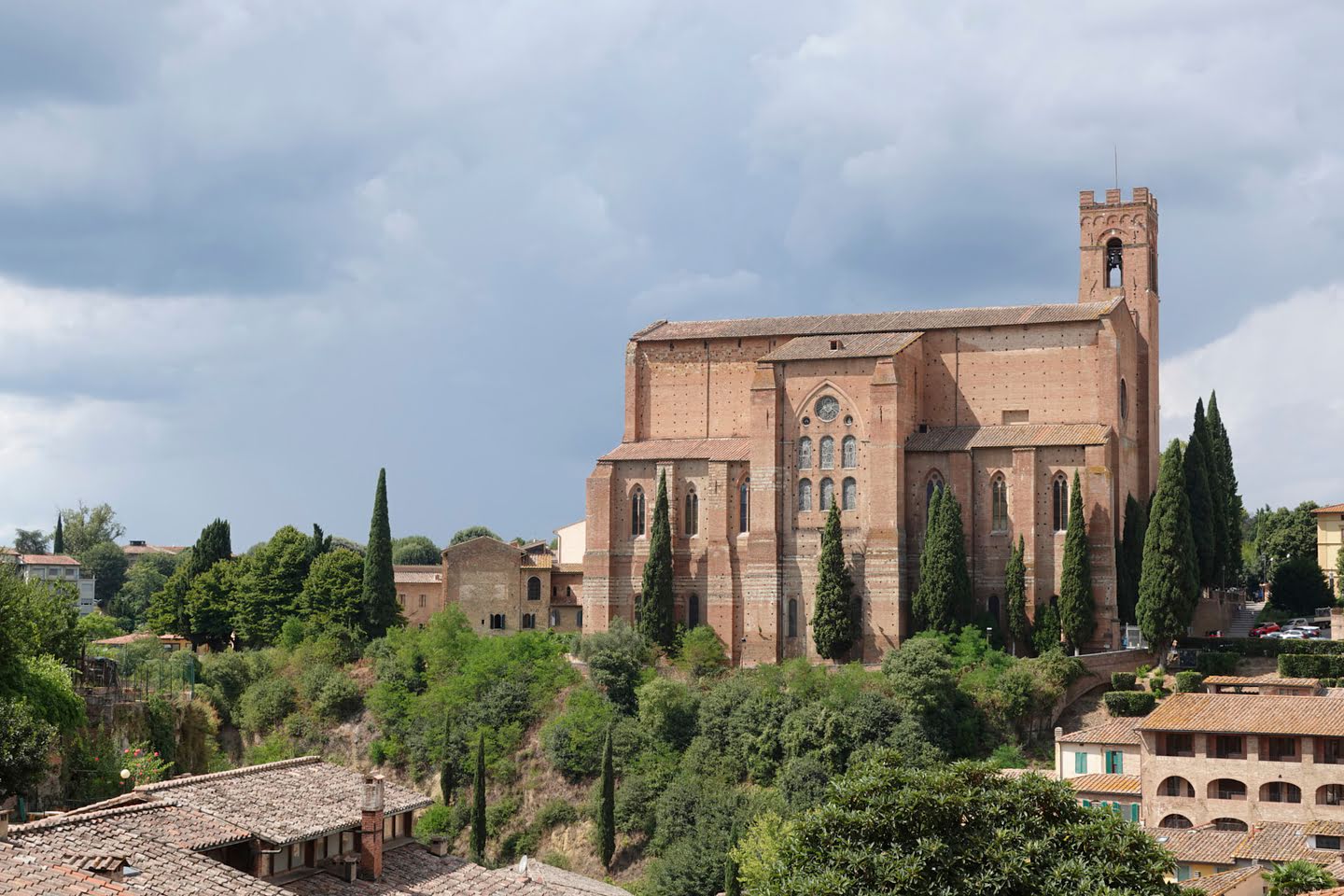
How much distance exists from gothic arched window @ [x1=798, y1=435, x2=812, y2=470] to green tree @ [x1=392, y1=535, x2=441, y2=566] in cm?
6811

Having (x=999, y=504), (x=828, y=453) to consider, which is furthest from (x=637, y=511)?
(x=999, y=504)

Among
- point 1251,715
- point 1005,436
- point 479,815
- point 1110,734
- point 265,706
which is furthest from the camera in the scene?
point 265,706

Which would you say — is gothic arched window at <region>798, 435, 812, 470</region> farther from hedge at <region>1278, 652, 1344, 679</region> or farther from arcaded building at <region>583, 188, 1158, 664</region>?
hedge at <region>1278, 652, 1344, 679</region>

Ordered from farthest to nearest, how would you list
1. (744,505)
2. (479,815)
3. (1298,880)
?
(744,505) → (479,815) → (1298,880)

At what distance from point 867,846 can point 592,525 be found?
41945 mm

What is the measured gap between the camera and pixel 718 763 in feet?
181

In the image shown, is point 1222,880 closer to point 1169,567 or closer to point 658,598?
point 1169,567

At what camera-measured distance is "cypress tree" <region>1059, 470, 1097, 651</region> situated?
5753 centimetres

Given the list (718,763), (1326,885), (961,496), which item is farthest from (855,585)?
(1326,885)

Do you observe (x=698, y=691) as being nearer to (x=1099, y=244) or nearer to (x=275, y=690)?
(x=275, y=690)

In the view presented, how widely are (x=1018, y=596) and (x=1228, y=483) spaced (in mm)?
19221

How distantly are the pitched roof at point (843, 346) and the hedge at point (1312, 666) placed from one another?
17.4 metres

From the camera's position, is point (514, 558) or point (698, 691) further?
point (514, 558)

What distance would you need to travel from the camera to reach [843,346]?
6406cm
